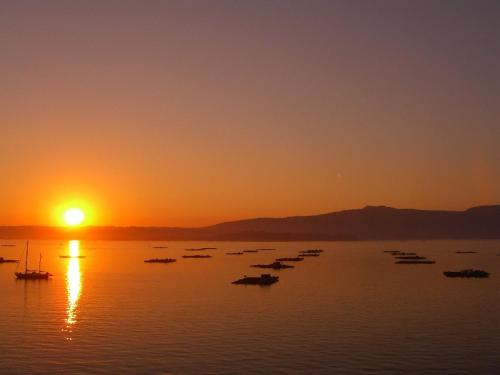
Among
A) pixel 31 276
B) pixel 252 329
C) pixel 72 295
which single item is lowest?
pixel 252 329

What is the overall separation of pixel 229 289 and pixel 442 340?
55.2 meters

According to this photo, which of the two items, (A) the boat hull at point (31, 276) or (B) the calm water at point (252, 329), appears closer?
(B) the calm water at point (252, 329)

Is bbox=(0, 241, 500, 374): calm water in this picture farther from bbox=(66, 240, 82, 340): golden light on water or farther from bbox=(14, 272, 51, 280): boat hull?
bbox=(14, 272, 51, 280): boat hull

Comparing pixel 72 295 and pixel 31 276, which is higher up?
pixel 31 276

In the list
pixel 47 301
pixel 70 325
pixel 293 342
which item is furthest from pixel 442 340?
pixel 47 301

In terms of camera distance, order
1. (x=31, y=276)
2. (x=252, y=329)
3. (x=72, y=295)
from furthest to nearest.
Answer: (x=31, y=276) → (x=72, y=295) → (x=252, y=329)

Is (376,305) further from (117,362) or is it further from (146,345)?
(117,362)

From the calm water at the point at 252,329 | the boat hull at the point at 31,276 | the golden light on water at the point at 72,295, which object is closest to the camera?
the calm water at the point at 252,329

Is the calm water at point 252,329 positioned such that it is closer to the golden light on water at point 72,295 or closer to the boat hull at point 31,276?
the golden light on water at point 72,295

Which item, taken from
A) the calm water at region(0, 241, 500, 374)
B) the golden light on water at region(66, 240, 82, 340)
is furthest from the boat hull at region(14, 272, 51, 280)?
the calm water at region(0, 241, 500, 374)

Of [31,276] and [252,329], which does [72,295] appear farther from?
[252,329]

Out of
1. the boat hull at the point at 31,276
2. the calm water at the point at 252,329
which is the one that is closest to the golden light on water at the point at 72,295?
the calm water at the point at 252,329

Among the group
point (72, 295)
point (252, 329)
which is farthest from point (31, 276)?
point (252, 329)

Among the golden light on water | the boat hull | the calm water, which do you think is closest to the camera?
the calm water
